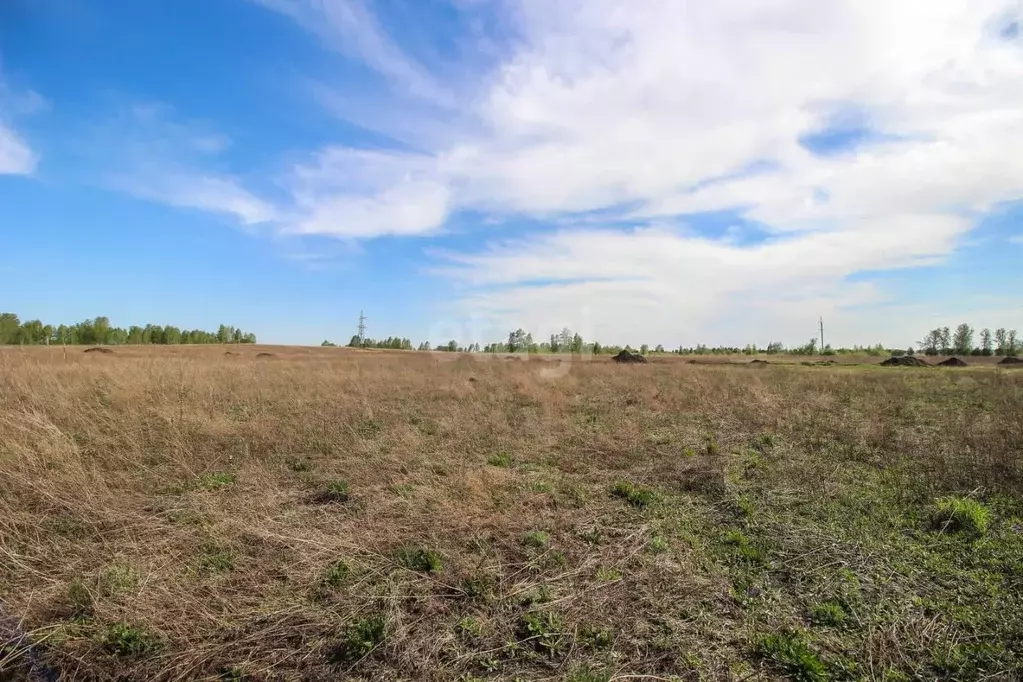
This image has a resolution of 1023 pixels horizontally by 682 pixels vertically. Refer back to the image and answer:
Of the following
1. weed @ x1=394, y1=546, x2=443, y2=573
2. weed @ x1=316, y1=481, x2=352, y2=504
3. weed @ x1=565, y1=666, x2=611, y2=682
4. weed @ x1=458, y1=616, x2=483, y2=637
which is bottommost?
weed @ x1=565, y1=666, x2=611, y2=682

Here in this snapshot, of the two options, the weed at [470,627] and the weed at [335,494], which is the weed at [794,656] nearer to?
the weed at [470,627]

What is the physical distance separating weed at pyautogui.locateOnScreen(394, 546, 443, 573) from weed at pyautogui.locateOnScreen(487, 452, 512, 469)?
9.57 feet

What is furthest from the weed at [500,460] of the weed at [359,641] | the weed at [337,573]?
the weed at [359,641]

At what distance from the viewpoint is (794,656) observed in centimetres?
296

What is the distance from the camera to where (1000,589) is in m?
3.73

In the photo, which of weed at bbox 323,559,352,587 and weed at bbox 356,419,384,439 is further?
weed at bbox 356,419,384,439

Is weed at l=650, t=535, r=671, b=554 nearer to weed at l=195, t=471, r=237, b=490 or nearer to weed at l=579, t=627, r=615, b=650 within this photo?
weed at l=579, t=627, r=615, b=650

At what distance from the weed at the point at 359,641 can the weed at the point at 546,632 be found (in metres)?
0.90

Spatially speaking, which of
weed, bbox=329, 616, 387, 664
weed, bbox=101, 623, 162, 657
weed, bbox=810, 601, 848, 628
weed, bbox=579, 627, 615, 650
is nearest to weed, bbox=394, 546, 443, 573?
weed, bbox=329, 616, 387, 664

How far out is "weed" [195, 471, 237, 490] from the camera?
574cm

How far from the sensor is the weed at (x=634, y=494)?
5.62 meters

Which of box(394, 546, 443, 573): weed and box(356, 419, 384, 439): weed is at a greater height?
box(356, 419, 384, 439): weed

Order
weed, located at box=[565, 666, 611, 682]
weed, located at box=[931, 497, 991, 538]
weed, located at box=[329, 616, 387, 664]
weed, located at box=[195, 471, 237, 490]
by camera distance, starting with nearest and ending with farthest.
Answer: weed, located at box=[565, 666, 611, 682] → weed, located at box=[329, 616, 387, 664] → weed, located at box=[931, 497, 991, 538] → weed, located at box=[195, 471, 237, 490]

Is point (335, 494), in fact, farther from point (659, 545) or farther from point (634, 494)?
point (659, 545)
